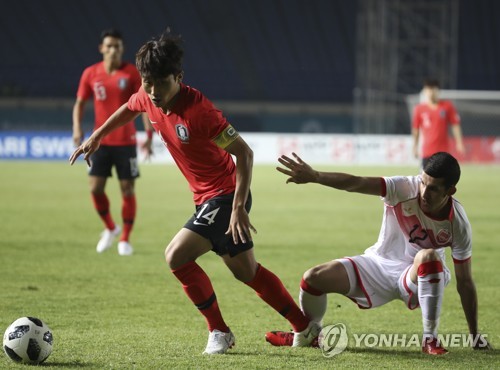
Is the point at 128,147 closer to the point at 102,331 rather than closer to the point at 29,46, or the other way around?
the point at 102,331

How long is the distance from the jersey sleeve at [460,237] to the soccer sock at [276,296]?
3.22 feet

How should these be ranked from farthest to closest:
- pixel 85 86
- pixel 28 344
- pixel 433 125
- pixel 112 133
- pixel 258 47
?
1. pixel 258 47
2. pixel 433 125
3. pixel 85 86
4. pixel 112 133
5. pixel 28 344

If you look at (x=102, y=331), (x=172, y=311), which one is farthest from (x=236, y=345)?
(x=172, y=311)

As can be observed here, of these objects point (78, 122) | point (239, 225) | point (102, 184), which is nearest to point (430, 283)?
point (239, 225)

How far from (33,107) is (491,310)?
2662cm

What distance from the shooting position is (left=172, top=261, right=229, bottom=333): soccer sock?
5020 millimetres

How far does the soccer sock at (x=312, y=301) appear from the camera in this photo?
5191mm

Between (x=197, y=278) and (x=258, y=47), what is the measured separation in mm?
32401

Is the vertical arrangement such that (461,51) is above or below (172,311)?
above

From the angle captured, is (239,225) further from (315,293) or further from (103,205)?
(103,205)

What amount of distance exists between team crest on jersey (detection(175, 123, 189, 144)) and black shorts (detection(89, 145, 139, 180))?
4587 millimetres

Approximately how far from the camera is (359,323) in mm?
6133

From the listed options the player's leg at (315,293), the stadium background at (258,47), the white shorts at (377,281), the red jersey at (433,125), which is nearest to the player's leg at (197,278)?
the player's leg at (315,293)

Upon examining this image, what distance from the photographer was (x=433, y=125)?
14.0 meters
